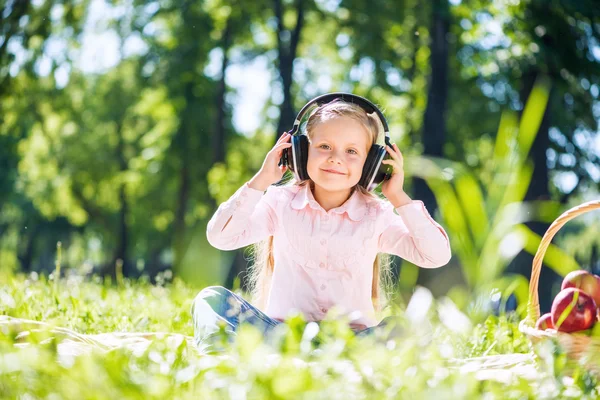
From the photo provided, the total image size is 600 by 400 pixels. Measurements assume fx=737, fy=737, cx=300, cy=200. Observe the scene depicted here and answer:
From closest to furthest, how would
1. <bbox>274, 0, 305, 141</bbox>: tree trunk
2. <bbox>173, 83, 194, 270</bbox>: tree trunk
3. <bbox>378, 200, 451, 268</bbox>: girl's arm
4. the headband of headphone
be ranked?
<bbox>378, 200, 451, 268</bbox>: girl's arm → the headband of headphone → <bbox>274, 0, 305, 141</bbox>: tree trunk → <bbox>173, 83, 194, 270</bbox>: tree trunk

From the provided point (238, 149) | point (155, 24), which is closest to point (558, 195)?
point (238, 149)

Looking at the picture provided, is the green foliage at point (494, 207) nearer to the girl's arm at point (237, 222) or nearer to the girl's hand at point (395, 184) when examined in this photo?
the girl's hand at point (395, 184)

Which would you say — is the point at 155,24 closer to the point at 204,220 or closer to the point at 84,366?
the point at 204,220

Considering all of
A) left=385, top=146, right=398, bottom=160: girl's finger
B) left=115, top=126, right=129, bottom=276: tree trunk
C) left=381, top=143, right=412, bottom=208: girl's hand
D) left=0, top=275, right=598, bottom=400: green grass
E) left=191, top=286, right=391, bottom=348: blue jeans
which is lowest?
left=115, top=126, right=129, bottom=276: tree trunk

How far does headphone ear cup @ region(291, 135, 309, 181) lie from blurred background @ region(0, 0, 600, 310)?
5.43 metres

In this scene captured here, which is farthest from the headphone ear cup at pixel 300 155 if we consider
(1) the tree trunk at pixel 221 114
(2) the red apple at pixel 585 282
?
(1) the tree trunk at pixel 221 114

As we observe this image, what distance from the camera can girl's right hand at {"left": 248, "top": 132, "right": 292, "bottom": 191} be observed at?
3.51 meters

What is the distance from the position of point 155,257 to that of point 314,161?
23831mm

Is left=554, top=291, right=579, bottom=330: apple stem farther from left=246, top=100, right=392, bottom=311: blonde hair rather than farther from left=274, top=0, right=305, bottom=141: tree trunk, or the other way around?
left=274, top=0, right=305, bottom=141: tree trunk

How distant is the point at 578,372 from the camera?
6.76ft

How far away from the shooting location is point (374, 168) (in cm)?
343

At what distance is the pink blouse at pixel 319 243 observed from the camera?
3514 millimetres

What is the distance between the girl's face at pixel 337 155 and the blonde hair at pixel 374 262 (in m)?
0.06

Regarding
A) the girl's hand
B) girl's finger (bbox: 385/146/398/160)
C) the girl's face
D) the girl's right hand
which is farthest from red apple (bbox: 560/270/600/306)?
the girl's right hand
